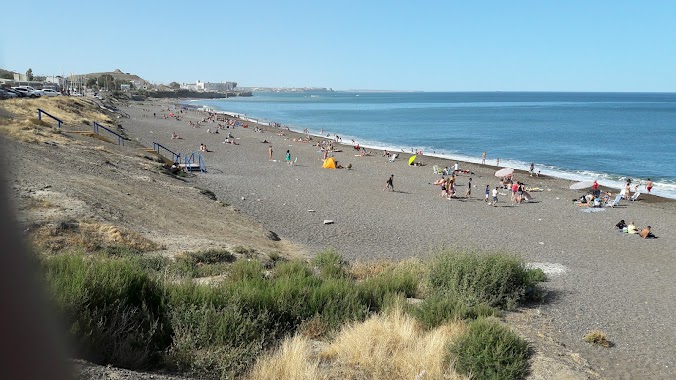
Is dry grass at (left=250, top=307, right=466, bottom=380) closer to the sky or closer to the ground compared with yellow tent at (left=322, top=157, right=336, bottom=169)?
closer to the sky

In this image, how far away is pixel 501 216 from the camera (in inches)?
822

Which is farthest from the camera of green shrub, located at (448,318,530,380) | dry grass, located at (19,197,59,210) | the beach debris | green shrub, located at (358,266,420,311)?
the beach debris

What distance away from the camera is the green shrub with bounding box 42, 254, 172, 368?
5090mm

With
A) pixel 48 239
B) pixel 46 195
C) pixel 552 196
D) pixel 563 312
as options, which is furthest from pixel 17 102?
pixel 563 312

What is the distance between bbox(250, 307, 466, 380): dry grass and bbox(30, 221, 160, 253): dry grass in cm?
502

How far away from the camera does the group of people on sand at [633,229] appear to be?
18.0 m

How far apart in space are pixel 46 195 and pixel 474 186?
21.3 metres

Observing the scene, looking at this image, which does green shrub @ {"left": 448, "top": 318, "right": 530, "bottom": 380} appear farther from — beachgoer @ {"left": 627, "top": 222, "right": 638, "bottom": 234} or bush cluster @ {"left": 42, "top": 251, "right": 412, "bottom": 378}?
beachgoer @ {"left": 627, "top": 222, "right": 638, "bottom": 234}

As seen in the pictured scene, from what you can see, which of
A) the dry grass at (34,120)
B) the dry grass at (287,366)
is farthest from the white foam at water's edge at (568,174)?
the dry grass at (287,366)

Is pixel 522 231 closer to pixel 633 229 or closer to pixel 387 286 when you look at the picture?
pixel 633 229

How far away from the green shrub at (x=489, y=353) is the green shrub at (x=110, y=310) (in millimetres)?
3415

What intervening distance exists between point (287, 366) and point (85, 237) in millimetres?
6084

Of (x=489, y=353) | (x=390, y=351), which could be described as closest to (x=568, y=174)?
(x=489, y=353)

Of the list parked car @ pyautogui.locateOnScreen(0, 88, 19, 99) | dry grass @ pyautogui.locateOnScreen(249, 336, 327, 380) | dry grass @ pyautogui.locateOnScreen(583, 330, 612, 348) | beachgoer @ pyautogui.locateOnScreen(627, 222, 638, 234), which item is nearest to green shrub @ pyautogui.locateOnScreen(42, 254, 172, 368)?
dry grass @ pyautogui.locateOnScreen(249, 336, 327, 380)
